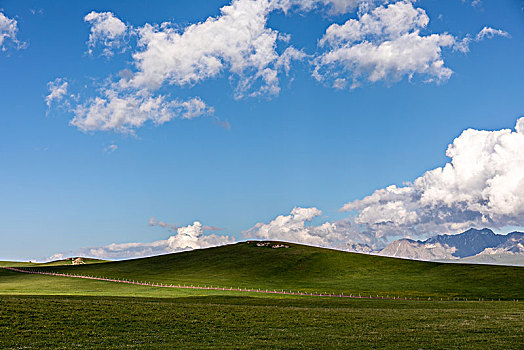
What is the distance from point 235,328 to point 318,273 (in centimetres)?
9742

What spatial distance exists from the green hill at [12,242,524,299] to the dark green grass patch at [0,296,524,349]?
52.6 m

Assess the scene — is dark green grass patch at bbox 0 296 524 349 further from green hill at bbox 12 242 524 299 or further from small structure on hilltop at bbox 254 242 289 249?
small structure on hilltop at bbox 254 242 289 249

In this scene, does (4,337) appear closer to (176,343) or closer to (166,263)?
(176,343)

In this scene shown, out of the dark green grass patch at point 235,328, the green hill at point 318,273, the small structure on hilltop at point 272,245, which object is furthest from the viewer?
the small structure on hilltop at point 272,245

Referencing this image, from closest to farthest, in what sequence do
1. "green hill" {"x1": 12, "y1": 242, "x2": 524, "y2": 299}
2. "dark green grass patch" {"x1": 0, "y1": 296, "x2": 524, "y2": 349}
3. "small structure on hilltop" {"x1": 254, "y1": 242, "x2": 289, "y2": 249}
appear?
1. "dark green grass patch" {"x1": 0, "y1": 296, "x2": 524, "y2": 349}
2. "green hill" {"x1": 12, "y1": 242, "x2": 524, "y2": 299}
3. "small structure on hilltop" {"x1": 254, "y1": 242, "x2": 289, "y2": 249}

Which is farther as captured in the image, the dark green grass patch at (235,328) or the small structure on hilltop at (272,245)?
the small structure on hilltop at (272,245)

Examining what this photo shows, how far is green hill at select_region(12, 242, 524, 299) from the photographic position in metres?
95.7

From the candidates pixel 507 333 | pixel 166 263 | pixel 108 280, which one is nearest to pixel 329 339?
pixel 507 333

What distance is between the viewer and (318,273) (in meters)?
128

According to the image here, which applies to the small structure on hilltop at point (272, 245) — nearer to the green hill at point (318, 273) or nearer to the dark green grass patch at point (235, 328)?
the green hill at point (318, 273)

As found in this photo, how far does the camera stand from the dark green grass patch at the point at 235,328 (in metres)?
28.0

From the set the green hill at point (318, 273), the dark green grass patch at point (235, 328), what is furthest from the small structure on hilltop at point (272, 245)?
the dark green grass patch at point (235, 328)

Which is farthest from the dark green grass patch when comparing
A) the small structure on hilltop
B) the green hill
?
the small structure on hilltop

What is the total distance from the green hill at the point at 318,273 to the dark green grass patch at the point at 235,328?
52.6 metres
